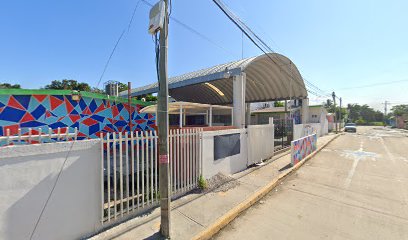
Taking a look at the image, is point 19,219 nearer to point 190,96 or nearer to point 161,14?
point 161,14

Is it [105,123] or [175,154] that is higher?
[105,123]

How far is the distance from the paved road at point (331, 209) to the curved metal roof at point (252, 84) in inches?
200

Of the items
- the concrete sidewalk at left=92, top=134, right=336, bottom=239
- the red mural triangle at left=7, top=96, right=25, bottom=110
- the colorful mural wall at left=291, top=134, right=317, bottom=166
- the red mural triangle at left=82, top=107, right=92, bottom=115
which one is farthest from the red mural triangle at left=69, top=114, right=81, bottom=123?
the colorful mural wall at left=291, top=134, right=317, bottom=166

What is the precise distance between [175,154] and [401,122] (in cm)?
6281

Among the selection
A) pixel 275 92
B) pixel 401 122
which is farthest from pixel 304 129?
pixel 401 122

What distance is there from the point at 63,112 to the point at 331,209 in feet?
29.0

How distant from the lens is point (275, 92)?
51.7 feet

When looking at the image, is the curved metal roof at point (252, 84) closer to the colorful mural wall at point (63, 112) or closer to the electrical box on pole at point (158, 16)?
the colorful mural wall at point (63, 112)

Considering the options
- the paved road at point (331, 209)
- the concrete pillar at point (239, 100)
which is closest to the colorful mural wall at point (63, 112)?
the concrete pillar at point (239, 100)

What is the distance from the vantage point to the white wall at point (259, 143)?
8195 mm

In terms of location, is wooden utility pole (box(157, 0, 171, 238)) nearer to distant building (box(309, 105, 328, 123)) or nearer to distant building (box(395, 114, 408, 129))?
distant building (box(309, 105, 328, 123))

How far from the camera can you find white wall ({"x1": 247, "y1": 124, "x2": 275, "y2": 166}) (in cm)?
820

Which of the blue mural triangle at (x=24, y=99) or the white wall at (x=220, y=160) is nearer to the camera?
the white wall at (x=220, y=160)

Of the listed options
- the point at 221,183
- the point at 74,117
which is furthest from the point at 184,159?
the point at 74,117
